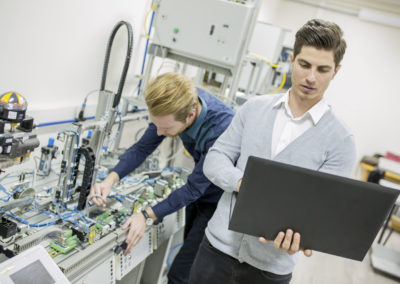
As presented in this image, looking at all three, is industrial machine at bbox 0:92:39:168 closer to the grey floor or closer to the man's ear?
the man's ear

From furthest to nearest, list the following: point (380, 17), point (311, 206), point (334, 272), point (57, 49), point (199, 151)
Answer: point (380, 17), point (334, 272), point (57, 49), point (199, 151), point (311, 206)

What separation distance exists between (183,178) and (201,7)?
104 cm

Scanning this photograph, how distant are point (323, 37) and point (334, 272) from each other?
2.81 m

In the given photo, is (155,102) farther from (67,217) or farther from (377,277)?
(377,277)

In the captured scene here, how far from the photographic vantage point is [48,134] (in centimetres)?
198

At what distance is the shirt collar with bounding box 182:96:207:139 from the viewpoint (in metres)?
1.45

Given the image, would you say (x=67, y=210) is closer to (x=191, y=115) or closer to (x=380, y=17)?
(x=191, y=115)

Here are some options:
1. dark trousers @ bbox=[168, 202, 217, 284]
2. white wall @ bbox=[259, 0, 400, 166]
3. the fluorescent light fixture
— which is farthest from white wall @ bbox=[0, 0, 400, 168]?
the fluorescent light fixture

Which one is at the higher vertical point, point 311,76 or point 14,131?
point 311,76

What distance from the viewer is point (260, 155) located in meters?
1.02

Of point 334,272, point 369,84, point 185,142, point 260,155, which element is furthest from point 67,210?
point 369,84

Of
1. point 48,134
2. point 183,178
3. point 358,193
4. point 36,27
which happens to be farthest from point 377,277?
point 36,27

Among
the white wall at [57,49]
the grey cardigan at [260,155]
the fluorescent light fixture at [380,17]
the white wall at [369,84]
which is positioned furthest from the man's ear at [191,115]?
the fluorescent light fixture at [380,17]

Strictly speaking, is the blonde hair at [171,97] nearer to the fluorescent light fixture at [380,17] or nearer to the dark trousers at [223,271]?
the dark trousers at [223,271]
